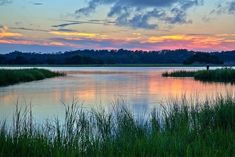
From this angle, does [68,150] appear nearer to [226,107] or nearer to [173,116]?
[173,116]

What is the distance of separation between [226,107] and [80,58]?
128m

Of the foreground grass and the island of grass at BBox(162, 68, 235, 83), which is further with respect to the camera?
the island of grass at BBox(162, 68, 235, 83)

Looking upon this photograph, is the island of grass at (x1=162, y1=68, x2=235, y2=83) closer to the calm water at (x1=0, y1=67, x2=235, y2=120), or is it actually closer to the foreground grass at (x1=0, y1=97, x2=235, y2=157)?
the calm water at (x1=0, y1=67, x2=235, y2=120)

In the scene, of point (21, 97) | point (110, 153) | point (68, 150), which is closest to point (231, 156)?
point (110, 153)

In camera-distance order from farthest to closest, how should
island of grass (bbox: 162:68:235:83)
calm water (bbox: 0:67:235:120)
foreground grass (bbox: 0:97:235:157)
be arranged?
island of grass (bbox: 162:68:235:83), calm water (bbox: 0:67:235:120), foreground grass (bbox: 0:97:235:157)

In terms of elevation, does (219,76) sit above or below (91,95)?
above

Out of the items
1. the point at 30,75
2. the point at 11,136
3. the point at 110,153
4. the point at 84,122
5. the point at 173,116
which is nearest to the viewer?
the point at 110,153

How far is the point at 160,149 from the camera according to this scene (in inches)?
305

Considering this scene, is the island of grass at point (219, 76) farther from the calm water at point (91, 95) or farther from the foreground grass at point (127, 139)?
the foreground grass at point (127, 139)

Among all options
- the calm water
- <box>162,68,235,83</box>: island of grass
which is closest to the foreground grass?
the calm water

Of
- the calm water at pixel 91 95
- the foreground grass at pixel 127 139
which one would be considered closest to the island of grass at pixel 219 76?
the calm water at pixel 91 95

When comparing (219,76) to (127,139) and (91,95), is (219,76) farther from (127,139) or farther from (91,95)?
(127,139)

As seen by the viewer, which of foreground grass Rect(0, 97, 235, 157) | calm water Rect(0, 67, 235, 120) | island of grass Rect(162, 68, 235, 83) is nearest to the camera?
foreground grass Rect(0, 97, 235, 157)

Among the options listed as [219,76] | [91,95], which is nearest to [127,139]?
[91,95]
